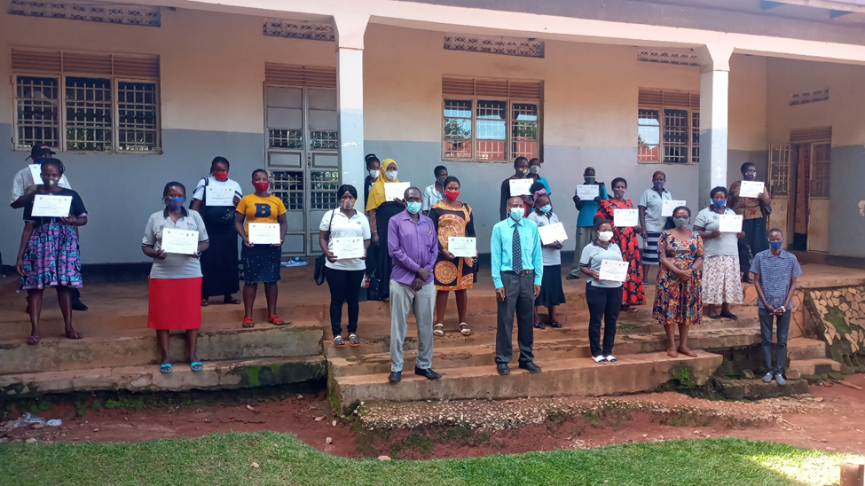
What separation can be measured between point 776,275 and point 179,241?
21.6 ft

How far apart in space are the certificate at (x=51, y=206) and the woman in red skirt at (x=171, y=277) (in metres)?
0.75

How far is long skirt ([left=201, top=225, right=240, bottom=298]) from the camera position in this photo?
6887mm

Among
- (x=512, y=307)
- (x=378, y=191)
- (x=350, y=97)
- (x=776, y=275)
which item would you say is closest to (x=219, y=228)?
(x=378, y=191)

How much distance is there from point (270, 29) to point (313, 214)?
2.78 m

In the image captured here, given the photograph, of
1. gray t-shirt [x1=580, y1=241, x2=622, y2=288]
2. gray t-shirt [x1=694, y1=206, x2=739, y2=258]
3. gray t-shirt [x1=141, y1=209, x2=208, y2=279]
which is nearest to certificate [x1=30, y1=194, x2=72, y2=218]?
gray t-shirt [x1=141, y1=209, x2=208, y2=279]

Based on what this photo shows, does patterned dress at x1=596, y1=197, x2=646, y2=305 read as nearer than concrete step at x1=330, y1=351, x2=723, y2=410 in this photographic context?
No

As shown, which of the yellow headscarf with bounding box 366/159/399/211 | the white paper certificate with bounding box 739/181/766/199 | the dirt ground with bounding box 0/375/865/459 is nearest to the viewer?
the dirt ground with bounding box 0/375/865/459

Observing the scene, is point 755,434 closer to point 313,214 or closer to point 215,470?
point 215,470

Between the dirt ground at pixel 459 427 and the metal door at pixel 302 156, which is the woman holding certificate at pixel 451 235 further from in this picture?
the metal door at pixel 302 156

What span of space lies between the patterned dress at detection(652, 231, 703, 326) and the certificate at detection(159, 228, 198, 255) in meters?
4.88

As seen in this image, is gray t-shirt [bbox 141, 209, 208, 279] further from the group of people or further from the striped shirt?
the striped shirt

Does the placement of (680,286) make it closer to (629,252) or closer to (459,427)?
(629,252)

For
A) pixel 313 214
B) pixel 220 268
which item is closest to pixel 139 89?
pixel 313 214

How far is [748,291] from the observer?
8859 mm
